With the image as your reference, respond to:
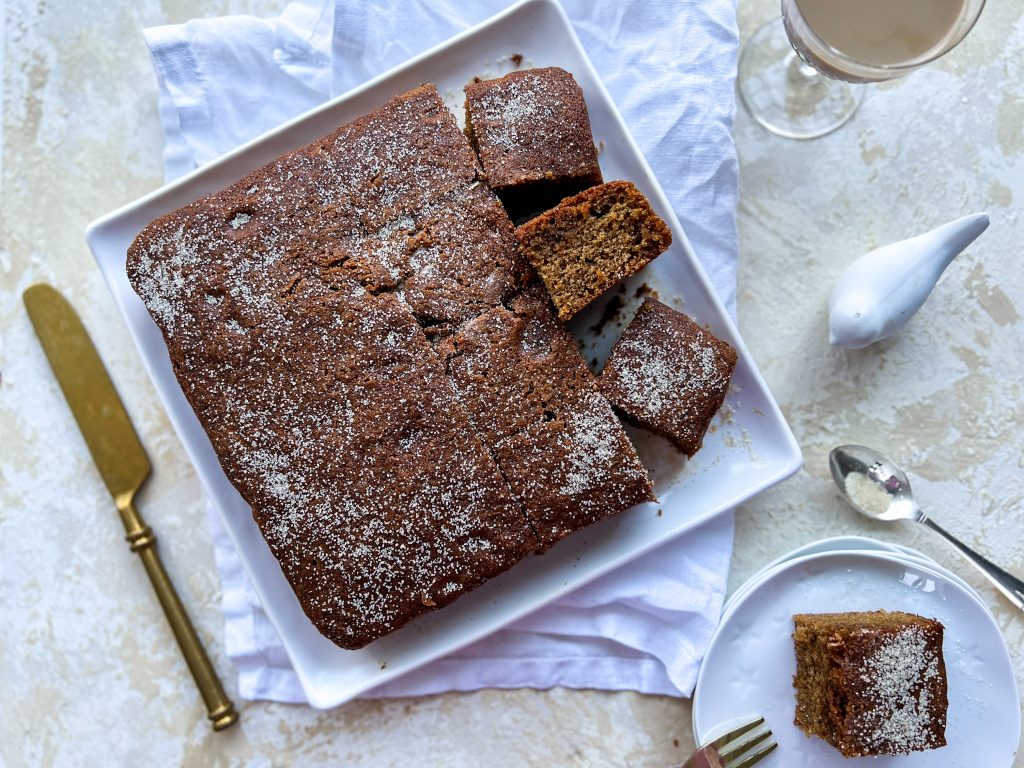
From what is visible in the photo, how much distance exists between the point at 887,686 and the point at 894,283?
118 cm

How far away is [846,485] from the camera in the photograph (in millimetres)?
2637

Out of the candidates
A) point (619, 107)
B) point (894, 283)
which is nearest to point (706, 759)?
point (894, 283)

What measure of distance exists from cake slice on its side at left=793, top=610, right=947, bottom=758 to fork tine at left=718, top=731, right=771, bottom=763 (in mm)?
220

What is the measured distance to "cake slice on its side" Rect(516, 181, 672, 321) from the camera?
7.55 ft

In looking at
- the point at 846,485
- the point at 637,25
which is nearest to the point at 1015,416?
the point at 846,485

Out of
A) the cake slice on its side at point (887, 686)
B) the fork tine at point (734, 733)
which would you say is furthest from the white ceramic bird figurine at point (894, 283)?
the fork tine at point (734, 733)

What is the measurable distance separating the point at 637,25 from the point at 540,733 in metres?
2.32

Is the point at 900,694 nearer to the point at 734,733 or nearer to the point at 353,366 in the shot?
the point at 734,733

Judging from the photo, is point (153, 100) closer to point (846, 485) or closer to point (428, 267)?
point (428, 267)

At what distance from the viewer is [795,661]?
2568mm

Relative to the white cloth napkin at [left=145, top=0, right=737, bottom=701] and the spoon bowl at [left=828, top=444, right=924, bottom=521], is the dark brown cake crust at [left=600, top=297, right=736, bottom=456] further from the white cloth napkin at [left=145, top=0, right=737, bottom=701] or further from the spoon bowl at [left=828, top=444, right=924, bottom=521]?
the spoon bowl at [left=828, top=444, right=924, bottom=521]

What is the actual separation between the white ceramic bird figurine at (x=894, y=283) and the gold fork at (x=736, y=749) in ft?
3.99

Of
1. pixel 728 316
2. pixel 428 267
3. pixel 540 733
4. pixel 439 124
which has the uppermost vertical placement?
pixel 439 124

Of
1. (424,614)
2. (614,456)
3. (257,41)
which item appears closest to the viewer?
(614,456)
